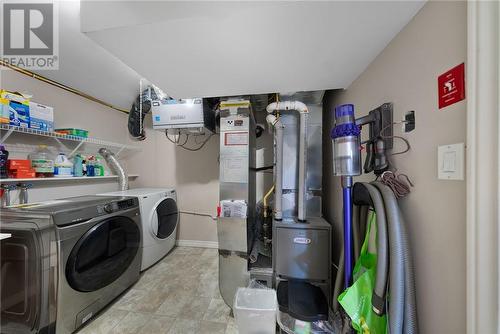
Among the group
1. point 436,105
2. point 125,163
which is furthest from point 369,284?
point 125,163

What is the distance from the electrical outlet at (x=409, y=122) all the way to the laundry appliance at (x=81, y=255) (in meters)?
1.91

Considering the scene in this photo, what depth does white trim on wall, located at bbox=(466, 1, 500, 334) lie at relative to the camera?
462mm

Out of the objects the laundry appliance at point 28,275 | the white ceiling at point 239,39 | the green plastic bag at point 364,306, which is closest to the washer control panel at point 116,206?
the laundry appliance at point 28,275

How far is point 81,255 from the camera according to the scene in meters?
1.24

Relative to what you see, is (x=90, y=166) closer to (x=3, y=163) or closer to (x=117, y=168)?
(x=117, y=168)

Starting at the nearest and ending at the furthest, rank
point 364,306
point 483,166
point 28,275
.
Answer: point 483,166 → point 364,306 → point 28,275

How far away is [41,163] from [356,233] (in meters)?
2.43

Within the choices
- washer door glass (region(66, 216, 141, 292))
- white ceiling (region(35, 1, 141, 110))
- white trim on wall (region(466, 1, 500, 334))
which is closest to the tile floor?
washer door glass (region(66, 216, 141, 292))

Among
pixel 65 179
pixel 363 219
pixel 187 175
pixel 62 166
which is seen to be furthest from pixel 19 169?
pixel 363 219

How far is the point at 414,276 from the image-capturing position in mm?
694

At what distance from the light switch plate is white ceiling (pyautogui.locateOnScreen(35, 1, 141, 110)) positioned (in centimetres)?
186

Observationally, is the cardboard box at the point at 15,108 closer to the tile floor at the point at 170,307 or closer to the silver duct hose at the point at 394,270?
the tile floor at the point at 170,307

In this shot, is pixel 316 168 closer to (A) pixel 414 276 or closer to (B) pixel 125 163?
(A) pixel 414 276

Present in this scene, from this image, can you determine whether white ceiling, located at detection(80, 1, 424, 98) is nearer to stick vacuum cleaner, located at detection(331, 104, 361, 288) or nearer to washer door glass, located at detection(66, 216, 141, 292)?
stick vacuum cleaner, located at detection(331, 104, 361, 288)
